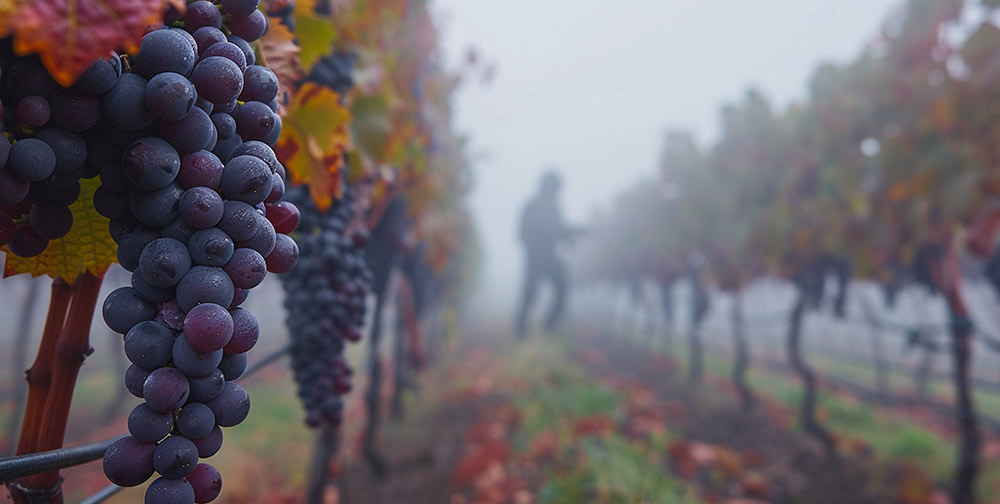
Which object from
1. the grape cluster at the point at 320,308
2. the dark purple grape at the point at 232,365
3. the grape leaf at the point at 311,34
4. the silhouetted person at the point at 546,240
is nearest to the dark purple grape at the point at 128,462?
the dark purple grape at the point at 232,365

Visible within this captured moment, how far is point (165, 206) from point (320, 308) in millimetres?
1134

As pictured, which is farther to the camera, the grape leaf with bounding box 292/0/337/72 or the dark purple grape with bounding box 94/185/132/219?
the grape leaf with bounding box 292/0/337/72

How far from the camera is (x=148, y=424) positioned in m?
0.56

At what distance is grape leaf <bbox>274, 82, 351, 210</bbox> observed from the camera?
1.23 metres

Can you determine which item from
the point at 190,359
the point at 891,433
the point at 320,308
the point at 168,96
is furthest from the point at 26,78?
the point at 891,433

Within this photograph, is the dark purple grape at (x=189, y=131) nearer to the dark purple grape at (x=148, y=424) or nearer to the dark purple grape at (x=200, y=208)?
the dark purple grape at (x=200, y=208)

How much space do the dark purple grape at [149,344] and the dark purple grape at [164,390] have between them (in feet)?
0.05

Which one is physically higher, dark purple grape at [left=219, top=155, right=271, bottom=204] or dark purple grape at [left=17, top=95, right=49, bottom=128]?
dark purple grape at [left=17, top=95, right=49, bottom=128]

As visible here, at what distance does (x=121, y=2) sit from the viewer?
0.52m

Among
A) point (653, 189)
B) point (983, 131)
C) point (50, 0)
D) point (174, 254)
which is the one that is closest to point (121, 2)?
point (50, 0)

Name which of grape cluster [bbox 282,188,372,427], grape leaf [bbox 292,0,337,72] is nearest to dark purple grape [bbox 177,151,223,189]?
grape leaf [bbox 292,0,337,72]

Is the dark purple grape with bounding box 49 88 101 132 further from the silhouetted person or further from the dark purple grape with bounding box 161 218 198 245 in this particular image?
the silhouetted person

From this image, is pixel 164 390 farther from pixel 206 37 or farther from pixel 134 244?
pixel 206 37

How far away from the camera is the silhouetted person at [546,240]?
309 inches
